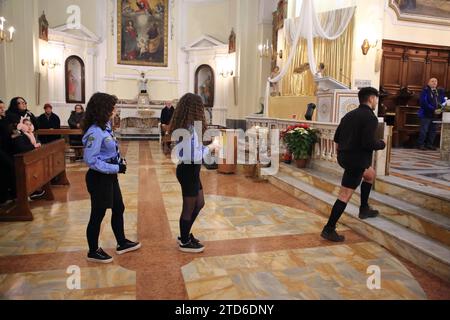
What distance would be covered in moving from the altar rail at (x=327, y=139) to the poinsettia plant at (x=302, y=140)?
4.0 inches

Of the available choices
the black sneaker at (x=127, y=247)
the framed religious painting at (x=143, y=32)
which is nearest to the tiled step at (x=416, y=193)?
the black sneaker at (x=127, y=247)

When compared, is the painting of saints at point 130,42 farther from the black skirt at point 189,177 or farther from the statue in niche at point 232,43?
the black skirt at point 189,177

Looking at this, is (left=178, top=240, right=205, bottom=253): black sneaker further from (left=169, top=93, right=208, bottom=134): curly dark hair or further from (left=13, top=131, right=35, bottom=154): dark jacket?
(left=13, top=131, right=35, bottom=154): dark jacket

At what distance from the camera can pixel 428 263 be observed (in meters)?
3.31

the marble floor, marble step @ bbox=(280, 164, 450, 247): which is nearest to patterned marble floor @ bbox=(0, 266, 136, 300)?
the marble floor

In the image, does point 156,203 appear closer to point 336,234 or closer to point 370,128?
point 336,234

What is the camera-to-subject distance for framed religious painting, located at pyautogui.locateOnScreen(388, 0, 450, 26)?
9758mm

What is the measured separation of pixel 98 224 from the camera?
3291 millimetres

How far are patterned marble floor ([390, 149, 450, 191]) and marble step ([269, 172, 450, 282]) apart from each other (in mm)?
1029

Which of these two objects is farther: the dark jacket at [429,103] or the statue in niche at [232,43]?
the statue in niche at [232,43]

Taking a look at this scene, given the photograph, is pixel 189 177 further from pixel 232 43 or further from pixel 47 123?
pixel 232 43

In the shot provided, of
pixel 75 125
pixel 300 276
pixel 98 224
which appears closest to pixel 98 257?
pixel 98 224

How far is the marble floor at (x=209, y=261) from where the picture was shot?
9.41 ft
